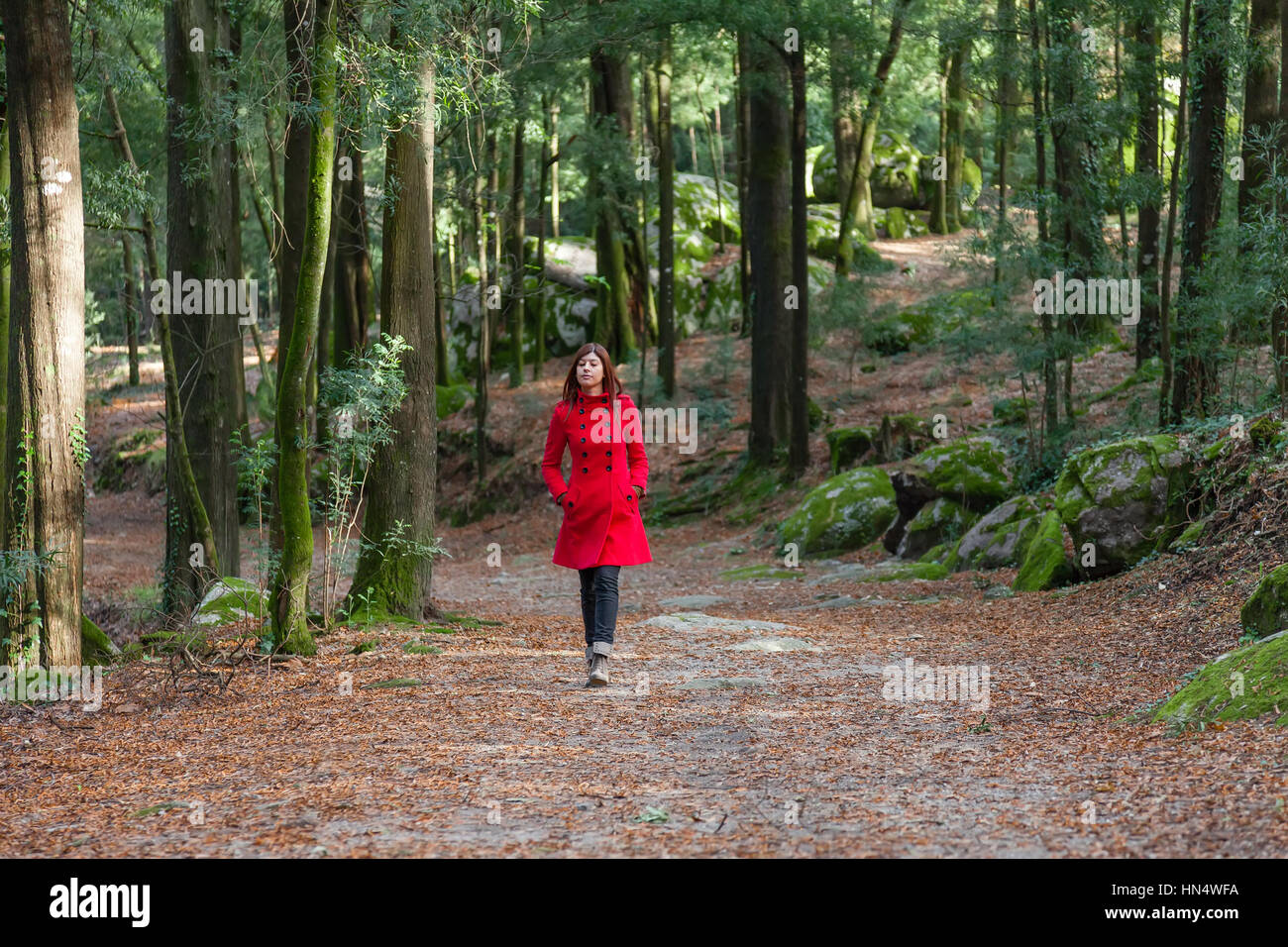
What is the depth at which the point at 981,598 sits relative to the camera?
11.1 meters

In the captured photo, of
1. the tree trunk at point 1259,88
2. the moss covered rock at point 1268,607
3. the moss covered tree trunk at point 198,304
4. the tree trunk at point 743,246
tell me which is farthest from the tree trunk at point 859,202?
the moss covered rock at point 1268,607

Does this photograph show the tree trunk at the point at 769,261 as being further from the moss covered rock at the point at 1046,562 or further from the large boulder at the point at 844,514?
the moss covered rock at the point at 1046,562

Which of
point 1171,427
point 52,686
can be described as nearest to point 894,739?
point 52,686

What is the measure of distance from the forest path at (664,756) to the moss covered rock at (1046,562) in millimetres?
1296

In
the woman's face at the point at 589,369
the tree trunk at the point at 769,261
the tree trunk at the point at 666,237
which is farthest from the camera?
the tree trunk at the point at 666,237

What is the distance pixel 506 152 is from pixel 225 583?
19001mm

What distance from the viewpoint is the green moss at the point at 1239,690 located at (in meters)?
5.07

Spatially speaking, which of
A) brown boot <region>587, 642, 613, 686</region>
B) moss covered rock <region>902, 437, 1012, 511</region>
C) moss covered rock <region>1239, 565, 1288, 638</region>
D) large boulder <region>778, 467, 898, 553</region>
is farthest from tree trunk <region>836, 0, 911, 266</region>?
brown boot <region>587, 642, 613, 686</region>

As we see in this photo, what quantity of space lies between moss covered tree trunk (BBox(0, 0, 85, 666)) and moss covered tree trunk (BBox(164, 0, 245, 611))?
312 centimetres

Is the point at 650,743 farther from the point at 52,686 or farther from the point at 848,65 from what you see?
the point at 848,65

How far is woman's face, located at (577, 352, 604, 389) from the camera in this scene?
7055mm

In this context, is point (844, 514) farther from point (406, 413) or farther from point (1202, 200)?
point (406, 413)

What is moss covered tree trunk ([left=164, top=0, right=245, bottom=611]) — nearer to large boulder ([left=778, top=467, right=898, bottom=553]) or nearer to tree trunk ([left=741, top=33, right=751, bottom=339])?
large boulder ([left=778, top=467, right=898, bottom=553])

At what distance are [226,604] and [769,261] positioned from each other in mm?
11926
